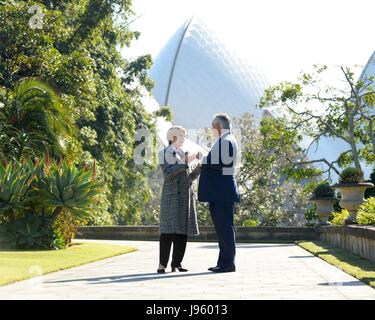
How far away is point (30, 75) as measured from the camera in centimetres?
1948

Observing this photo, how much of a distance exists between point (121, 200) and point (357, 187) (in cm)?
1516

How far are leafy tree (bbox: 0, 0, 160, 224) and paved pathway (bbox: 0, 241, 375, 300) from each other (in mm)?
7409

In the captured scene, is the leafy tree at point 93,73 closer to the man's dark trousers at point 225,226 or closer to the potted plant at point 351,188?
the potted plant at point 351,188

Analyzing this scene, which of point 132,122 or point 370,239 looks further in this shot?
point 132,122

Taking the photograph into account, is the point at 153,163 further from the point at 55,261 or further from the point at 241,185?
the point at 55,261

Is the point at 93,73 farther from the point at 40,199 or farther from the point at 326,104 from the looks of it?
the point at 40,199

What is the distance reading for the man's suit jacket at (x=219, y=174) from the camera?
873cm

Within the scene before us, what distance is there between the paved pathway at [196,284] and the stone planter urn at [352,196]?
15.4 ft

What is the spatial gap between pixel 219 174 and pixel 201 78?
61.5 m

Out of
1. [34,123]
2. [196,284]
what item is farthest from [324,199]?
[196,284]

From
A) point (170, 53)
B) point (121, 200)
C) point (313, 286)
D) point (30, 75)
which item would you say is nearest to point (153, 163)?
point (121, 200)

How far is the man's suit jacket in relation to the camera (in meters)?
8.73

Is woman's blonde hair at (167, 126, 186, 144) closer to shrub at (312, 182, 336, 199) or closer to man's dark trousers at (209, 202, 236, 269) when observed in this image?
man's dark trousers at (209, 202, 236, 269)

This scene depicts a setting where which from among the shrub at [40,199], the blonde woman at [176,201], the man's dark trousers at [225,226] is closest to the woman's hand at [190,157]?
the blonde woman at [176,201]
